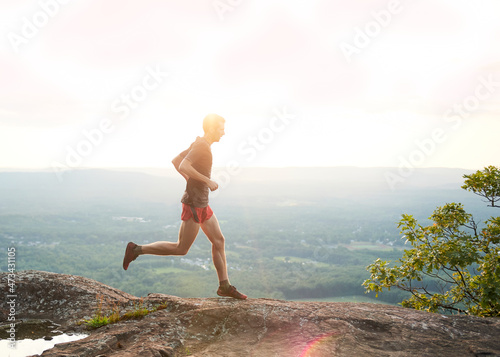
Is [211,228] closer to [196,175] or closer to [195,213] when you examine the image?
[195,213]

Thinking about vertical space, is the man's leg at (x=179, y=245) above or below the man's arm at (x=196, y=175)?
below

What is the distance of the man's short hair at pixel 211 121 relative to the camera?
5582 mm

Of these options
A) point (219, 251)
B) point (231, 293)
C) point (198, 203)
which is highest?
point (198, 203)

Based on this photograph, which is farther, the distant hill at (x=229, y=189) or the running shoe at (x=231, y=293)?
the distant hill at (x=229, y=189)

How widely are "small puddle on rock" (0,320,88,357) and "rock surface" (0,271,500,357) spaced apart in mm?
169

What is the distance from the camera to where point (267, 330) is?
4.59 m

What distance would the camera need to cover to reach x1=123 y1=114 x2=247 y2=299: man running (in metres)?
5.38

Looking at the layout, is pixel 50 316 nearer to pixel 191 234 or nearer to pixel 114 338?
pixel 114 338

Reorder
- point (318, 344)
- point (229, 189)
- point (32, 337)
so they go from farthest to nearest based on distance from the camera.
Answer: point (229, 189) → point (32, 337) → point (318, 344)

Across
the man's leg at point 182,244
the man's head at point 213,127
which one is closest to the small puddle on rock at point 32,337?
the man's leg at point 182,244

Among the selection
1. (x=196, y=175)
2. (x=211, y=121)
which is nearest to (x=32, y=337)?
(x=196, y=175)

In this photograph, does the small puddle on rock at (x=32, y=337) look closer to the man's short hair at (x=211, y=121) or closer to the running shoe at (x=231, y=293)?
the running shoe at (x=231, y=293)

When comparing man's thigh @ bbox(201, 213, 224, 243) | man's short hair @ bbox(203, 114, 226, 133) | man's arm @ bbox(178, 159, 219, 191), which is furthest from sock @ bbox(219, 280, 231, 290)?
man's short hair @ bbox(203, 114, 226, 133)

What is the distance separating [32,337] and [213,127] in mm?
3462
